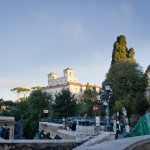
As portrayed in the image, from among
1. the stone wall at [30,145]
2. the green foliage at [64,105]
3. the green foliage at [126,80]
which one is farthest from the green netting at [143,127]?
the green foliage at [126,80]

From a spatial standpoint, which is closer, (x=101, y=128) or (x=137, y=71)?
(x=101, y=128)

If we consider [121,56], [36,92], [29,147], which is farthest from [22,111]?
[29,147]

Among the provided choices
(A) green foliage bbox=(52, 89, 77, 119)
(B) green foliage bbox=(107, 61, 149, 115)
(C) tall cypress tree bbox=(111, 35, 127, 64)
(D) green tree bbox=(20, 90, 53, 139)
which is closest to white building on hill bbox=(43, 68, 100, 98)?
(D) green tree bbox=(20, 90, 53, 139)

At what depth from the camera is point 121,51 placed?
49344mm

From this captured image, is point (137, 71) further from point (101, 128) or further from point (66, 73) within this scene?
point (66, 73)

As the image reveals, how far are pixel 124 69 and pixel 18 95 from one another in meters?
68.7

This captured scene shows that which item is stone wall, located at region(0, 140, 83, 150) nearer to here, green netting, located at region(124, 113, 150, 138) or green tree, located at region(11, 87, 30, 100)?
green netting, located at region(124, 113, 150, 138)

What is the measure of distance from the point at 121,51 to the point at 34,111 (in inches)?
748

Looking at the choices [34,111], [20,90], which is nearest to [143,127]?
[34,111]

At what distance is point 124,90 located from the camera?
145ft

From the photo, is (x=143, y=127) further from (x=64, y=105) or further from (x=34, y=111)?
(x=34, y=111)

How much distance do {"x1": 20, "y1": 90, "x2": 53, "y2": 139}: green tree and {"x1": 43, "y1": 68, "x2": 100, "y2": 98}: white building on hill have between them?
193 feet

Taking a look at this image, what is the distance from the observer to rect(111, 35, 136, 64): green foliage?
48938 mm

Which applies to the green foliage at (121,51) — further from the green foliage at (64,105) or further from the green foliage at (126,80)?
Result: the green foliage at (64,105)
